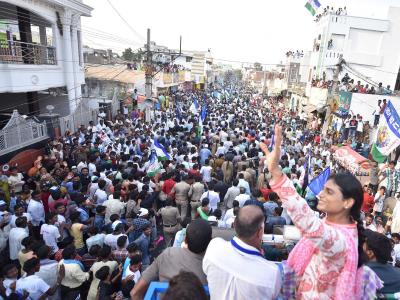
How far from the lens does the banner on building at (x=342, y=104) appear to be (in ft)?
53.2

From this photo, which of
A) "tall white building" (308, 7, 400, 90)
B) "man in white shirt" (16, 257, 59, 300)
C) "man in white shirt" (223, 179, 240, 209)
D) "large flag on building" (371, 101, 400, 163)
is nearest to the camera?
"man in white shirt" (16, 257, 59, 300)

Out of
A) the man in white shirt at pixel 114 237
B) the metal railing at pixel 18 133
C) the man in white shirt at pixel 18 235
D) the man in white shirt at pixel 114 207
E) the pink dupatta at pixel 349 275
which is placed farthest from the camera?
the metal railing at pixel 18 133

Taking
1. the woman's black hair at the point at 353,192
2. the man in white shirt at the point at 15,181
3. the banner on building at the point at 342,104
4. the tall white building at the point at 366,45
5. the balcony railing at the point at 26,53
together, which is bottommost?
the man in white shirt at the point at 15,181

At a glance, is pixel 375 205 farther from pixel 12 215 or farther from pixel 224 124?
pixel 224 124

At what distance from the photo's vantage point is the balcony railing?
458 inches

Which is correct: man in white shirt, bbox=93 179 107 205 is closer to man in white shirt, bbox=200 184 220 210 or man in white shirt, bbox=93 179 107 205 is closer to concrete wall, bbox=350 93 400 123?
man in white shirt, bbox=200 184 220 210

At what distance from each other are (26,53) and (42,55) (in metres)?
0.74

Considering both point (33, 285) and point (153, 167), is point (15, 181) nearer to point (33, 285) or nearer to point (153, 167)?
point (153, 167)

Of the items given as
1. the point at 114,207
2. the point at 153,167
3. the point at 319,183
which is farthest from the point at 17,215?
the point at 319,183

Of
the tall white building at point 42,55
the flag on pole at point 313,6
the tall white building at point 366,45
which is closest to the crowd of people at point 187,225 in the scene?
the tall white building at point 42,55

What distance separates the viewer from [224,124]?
50.6ft

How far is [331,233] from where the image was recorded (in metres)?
1.47

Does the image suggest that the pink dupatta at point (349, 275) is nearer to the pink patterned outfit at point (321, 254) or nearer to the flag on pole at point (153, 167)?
the pink patterned outfit at point (321, 254)

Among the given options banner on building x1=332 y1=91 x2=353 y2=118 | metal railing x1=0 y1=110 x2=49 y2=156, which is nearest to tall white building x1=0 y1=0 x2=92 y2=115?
metal railing x1=0 y1=110 x2=49 y2=156
